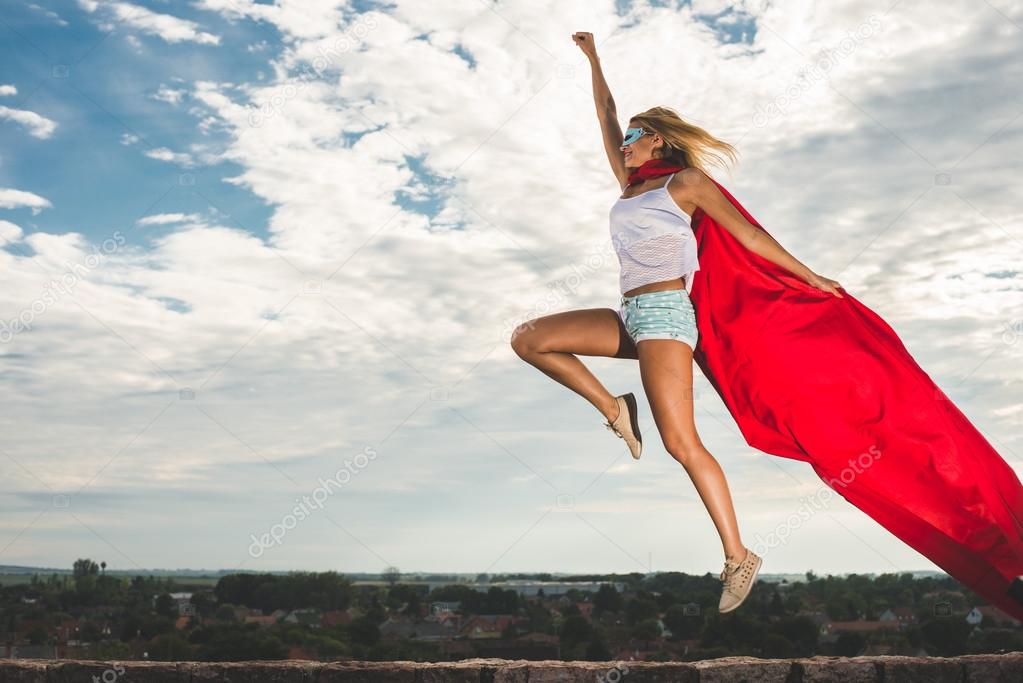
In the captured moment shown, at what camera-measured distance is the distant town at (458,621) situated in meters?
61.9

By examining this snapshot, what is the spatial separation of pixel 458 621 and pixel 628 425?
322 ft

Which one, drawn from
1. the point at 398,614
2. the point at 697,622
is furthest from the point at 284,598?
the point at 697,622

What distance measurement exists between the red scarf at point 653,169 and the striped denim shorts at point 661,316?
0.86 metres

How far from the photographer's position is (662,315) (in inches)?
246

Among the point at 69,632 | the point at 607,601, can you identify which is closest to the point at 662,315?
the point at 607,601

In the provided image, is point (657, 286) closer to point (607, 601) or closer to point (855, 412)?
point (855, 412)

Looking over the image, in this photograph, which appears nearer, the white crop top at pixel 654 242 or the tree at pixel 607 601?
the white crop top at pixel 654 242

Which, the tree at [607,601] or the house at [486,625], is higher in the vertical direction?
the tree at [607,601]

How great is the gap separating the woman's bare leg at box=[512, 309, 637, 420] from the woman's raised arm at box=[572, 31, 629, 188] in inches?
42.4

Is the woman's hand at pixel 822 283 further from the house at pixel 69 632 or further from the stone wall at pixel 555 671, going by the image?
the house at pixel 69 632

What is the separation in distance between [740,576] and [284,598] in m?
98.3

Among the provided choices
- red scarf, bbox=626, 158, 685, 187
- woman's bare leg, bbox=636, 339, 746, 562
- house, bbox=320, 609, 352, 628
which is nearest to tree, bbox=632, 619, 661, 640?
house, bbox=320, 609, 352, 628

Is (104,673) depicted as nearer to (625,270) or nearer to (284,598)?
(625,270)

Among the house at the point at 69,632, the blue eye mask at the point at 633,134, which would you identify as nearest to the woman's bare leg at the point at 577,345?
the blue eye mask at the point at 633,134
